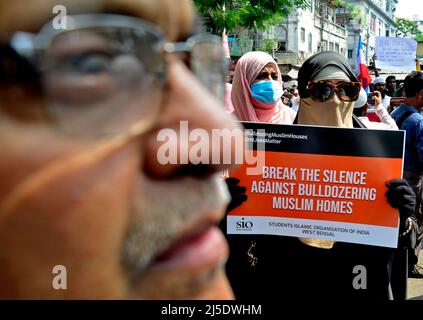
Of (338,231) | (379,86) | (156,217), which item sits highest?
(379,86)

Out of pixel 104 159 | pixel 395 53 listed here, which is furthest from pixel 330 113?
pixel 395 53

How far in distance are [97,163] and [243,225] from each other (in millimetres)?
1713

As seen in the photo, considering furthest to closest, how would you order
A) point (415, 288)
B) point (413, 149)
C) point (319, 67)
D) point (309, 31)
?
point (309, 31), point (415, 288), point (413, 149), point (319, 67)

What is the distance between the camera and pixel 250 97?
11.3 ft

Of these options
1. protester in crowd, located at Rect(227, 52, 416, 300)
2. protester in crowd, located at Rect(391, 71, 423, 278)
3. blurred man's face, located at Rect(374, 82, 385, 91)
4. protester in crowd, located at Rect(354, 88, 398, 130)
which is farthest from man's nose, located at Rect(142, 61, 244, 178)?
blurred man's face, located at Rect(374, 82, 385, 91)

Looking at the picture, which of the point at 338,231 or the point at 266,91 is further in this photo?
the point at 266,91

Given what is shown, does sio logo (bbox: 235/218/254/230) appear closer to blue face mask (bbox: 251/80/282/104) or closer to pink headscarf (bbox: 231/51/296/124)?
pink headscarf (bbox: 231/51/296/124)

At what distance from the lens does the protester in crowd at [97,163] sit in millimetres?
618

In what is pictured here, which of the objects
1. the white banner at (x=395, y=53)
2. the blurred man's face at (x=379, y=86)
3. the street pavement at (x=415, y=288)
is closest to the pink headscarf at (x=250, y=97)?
the street pavement at (x=415, y=288)

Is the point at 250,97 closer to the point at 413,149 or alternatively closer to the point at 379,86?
the point at 413,149

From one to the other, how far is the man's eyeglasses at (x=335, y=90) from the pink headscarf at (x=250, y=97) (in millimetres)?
677

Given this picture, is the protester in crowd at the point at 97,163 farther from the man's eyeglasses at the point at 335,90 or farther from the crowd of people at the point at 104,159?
the man's eyeglasses at the point at 335,90

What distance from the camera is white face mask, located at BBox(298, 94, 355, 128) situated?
104 inches
